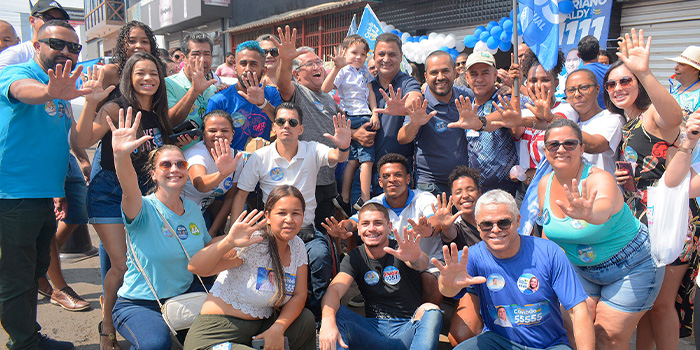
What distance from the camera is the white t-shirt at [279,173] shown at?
3947mm

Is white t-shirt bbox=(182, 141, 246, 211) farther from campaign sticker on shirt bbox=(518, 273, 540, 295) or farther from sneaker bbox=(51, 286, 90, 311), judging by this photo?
campaign sticker on shirt bbox=(518, 273, 540, 295)

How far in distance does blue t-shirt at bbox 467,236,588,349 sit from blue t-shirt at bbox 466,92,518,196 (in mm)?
1307

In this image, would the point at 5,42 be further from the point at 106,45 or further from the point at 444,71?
the point at 106,45

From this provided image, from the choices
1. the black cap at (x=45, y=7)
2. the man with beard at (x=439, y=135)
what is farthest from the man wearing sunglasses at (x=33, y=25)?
the man with beard at (x=439, y=135)

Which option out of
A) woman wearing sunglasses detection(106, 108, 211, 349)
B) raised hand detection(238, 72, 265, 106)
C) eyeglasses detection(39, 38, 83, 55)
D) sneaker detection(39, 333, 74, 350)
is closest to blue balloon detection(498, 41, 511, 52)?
raised hand detection(238, 72, 265, 106)

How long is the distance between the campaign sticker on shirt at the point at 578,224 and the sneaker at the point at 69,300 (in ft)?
13.2

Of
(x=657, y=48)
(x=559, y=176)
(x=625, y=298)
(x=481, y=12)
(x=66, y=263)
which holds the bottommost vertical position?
(x=66, y=263)

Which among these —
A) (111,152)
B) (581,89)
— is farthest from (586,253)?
(111,152)

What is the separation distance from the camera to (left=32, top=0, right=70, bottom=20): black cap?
4742mm

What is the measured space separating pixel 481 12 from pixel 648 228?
758 centimetres

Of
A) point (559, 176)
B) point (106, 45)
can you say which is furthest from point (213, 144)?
point (106, 45)

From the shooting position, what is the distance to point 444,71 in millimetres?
4371

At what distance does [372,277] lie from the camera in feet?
11.5

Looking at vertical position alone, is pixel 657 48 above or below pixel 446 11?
below
